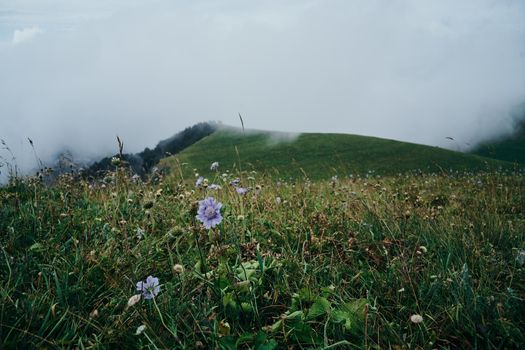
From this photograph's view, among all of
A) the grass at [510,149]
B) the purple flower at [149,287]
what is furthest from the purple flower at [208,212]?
the grass at [510,149]

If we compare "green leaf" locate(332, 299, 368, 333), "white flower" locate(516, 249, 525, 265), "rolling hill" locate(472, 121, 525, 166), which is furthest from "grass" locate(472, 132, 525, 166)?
"green leaf" locate(332, 299, 368, 333)

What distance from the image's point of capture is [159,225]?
4.04 m

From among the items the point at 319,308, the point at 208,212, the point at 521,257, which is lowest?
the point at 319,308

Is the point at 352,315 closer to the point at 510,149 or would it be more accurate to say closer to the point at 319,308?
the point at 319,308

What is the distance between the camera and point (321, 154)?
64.0 m

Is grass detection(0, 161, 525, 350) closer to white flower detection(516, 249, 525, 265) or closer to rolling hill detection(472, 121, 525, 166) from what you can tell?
white flower detection(516, 249, 525, 265)

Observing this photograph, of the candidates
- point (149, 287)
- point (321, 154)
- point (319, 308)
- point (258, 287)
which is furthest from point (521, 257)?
point (321, 154)

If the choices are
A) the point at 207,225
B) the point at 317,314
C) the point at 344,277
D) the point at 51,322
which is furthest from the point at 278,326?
the point at 51,322

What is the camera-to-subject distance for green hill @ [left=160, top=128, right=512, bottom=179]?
55.1 metres

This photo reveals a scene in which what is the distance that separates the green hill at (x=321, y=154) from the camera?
181ft

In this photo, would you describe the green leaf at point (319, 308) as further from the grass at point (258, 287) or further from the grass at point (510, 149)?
the grass at point (510, 149)

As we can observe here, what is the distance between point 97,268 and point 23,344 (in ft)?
2.69

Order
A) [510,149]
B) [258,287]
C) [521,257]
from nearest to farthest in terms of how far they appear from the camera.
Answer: [258,287] → [521,257] → [510,149]

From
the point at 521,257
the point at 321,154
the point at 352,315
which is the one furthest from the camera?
the point at 321,154
